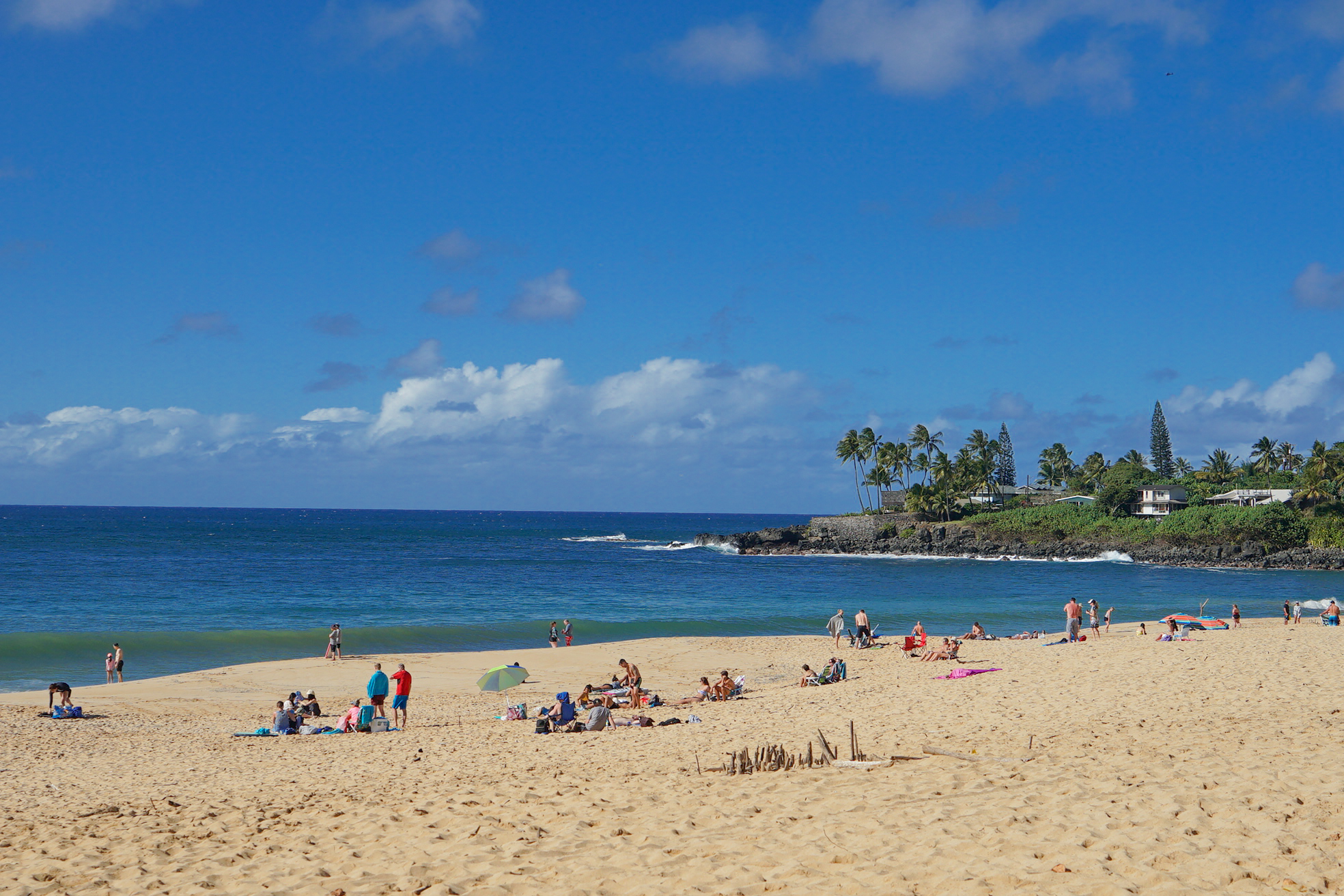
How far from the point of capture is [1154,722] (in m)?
12.5

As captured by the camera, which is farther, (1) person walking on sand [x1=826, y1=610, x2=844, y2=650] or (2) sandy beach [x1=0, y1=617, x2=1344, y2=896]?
(1) person walking on sand [x1=826, y1=610, x2=844, y2=650]

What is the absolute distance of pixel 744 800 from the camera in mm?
9391

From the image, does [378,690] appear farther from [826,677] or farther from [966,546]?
[966,546]

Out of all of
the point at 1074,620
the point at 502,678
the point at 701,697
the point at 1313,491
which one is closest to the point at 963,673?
the point at 701,697

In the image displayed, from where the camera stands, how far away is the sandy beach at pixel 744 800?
7215 mm

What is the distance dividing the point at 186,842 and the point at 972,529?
84.8 m

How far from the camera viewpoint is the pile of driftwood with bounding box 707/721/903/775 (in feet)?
35.0

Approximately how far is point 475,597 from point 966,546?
173ft

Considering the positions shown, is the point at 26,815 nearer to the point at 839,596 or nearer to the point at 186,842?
the point at 186,842

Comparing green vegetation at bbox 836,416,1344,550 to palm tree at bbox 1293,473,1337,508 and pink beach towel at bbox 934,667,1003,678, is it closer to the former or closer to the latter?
palm tree at bbox 1293,473,1337,508

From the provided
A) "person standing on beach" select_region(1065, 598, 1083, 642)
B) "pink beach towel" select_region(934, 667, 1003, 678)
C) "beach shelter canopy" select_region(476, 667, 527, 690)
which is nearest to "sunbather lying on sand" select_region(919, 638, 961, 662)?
"pink beach towel" select_region(934, 667, 1003, 678)

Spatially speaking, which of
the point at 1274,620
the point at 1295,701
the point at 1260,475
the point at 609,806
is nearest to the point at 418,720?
the point at 609,806

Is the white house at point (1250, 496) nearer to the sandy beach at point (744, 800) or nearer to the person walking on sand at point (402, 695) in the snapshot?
the sandy beach at point (744, 800)

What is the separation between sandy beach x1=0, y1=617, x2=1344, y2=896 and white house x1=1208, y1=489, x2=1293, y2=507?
86780 mm
